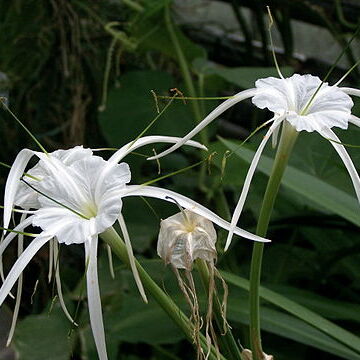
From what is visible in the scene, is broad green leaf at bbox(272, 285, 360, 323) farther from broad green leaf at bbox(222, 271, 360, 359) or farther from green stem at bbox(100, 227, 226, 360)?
green stem at bbox(100, 227, 226, 360)

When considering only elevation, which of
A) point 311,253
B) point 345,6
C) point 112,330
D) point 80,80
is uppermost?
point 345,6

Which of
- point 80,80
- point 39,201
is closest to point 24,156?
point 39,201

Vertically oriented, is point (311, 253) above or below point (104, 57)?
below

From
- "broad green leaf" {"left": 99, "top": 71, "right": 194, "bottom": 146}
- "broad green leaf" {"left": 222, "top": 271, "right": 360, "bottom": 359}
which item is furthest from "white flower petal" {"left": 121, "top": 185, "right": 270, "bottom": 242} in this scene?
"broad green leaf" {"left": 99, "top": 71, "right": 194, "bottom": 146}

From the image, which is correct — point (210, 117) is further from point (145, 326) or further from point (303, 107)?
point (145, 326)

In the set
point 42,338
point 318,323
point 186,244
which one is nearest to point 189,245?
point 186,244

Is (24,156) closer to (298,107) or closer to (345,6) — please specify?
(298,107)

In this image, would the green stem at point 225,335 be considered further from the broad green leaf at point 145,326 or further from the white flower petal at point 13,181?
the broad green leaf at point 145,326
